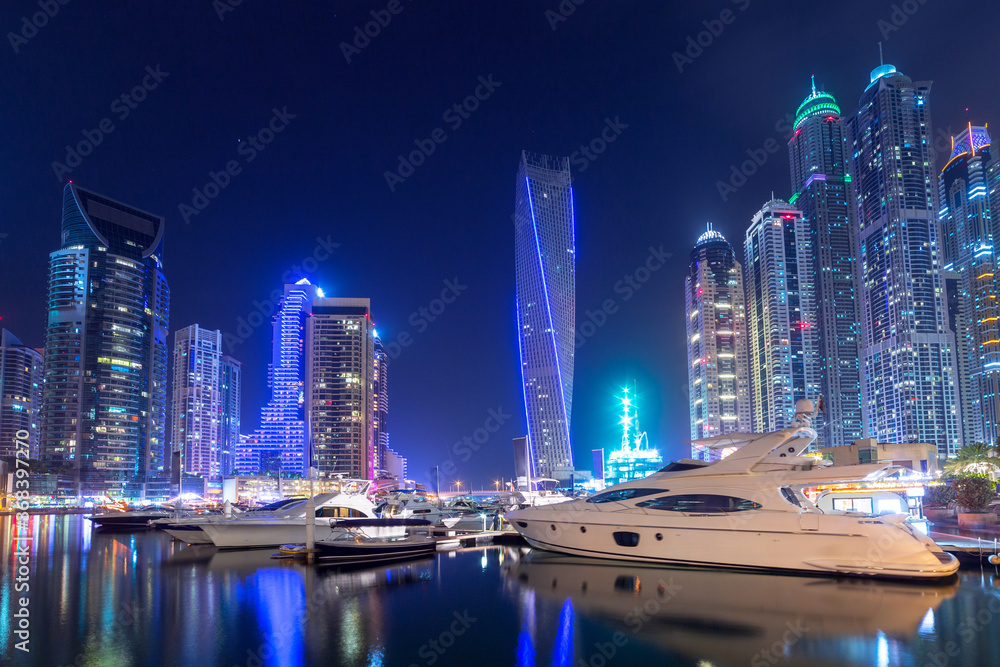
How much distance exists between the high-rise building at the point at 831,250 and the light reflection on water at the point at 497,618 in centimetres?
15804

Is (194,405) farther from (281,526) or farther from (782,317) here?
Result: (281,526)

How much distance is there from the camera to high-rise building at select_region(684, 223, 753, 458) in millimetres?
180500

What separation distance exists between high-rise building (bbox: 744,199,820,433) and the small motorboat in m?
152

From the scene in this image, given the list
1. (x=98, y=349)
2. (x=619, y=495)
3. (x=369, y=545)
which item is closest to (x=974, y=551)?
(x=619, y=495)

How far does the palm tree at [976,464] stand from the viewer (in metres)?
33.8

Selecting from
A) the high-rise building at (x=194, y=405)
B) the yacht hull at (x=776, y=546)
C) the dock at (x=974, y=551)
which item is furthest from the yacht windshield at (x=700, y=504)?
the high-rise building at (x=194, y=405)

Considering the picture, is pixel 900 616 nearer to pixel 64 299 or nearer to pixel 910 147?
pixel 64 299

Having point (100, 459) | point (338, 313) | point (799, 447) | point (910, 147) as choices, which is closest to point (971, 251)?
point (910, 147)

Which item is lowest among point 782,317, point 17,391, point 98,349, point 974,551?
point 974,551

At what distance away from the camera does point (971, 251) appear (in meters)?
153

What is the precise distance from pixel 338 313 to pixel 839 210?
425ft

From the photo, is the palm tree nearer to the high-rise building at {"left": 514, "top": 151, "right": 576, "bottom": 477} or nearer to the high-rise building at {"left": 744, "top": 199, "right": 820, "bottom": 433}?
the high-rise building at {"left": 514, "top": 151, "right": 576, "bottom": 477}

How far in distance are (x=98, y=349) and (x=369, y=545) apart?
410 ft

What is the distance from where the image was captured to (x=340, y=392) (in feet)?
535
